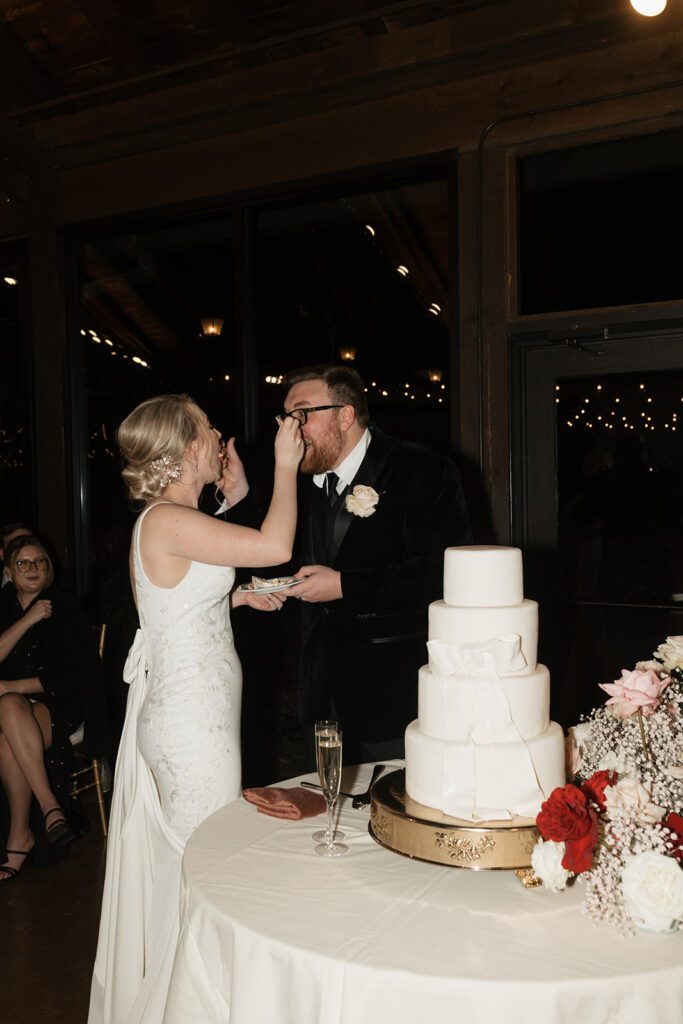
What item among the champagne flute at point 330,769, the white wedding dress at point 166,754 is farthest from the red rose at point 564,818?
the white wedding dress at point 166,754

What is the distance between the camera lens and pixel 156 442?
238 centimetres

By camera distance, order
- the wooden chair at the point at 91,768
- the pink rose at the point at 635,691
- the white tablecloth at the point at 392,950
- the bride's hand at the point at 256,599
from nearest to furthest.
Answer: the white tablecloth at the point at 392,950 → the pink rose at the point at 635,691 → the bride's hand at the point at 256,599 → the wooden chair at the point at 91,768

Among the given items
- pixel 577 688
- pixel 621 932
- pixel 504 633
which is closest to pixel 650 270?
pixel 577 688

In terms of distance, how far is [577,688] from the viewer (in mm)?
4164

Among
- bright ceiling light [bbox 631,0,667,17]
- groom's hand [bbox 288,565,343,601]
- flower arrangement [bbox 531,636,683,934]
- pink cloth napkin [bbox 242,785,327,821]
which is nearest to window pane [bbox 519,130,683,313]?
bright ceiling light [bbox 631,0,667,17]

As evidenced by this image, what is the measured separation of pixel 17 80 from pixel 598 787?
510 centimetres

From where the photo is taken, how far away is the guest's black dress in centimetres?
428

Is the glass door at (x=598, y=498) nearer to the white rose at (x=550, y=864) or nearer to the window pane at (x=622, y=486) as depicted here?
the window pane at (x=622, y=486)

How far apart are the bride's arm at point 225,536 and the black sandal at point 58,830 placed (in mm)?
2319

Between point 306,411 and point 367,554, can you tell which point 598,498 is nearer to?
point 367,554

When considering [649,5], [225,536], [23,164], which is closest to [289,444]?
[225,536]

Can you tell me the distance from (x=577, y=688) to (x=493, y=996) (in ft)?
9.96

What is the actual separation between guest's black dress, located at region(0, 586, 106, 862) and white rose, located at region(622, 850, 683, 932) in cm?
340

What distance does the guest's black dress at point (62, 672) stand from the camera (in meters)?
4.28
